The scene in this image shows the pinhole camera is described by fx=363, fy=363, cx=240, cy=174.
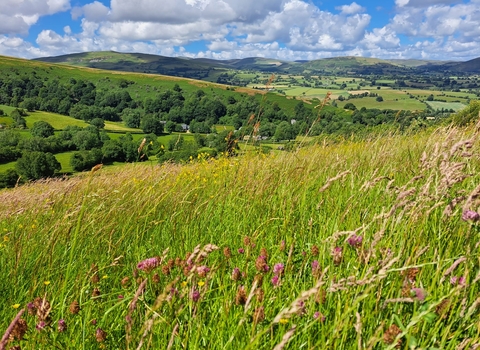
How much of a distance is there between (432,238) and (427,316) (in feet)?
3.88

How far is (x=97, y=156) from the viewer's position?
238 feet

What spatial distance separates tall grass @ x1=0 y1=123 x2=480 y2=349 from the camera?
1.48 m

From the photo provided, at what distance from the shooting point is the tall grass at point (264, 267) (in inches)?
58.2

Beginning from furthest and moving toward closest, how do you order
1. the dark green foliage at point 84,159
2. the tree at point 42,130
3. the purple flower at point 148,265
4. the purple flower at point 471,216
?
the tree at point 42,130, the dark green foliage at point 84,159, the purple flower at point 148,265, the purple flower at point 471,216

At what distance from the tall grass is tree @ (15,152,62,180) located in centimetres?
6857

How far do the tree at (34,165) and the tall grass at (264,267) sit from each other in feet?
225

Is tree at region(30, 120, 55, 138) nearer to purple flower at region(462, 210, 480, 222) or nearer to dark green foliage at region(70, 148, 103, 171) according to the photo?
dark green foliage at region(70, 148, 103, 171)

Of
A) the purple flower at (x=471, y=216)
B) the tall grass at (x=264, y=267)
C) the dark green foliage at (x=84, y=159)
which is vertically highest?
the purple flower at (x=471, y=216)

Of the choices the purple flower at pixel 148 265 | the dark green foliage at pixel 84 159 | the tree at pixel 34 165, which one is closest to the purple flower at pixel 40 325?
the purple flower at pixel 148 265

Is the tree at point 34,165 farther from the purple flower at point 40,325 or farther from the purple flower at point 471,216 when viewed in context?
the purple flower at point 471,216

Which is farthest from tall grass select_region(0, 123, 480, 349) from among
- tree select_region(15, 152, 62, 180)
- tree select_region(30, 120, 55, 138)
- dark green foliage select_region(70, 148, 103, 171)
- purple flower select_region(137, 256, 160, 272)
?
tree select_region(30, 120, 55, 138)

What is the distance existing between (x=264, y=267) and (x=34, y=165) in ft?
236

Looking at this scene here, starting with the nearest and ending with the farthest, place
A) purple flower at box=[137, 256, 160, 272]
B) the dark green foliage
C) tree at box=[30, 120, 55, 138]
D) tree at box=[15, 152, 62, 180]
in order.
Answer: purple flower at box=[137, 256, 160, 272] → tree at box=[15, 152, 62, 180] → the dark green foliage → tree at box=[30, 120, 55, 138]

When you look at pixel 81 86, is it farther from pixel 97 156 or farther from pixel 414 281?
pixel 414 281
